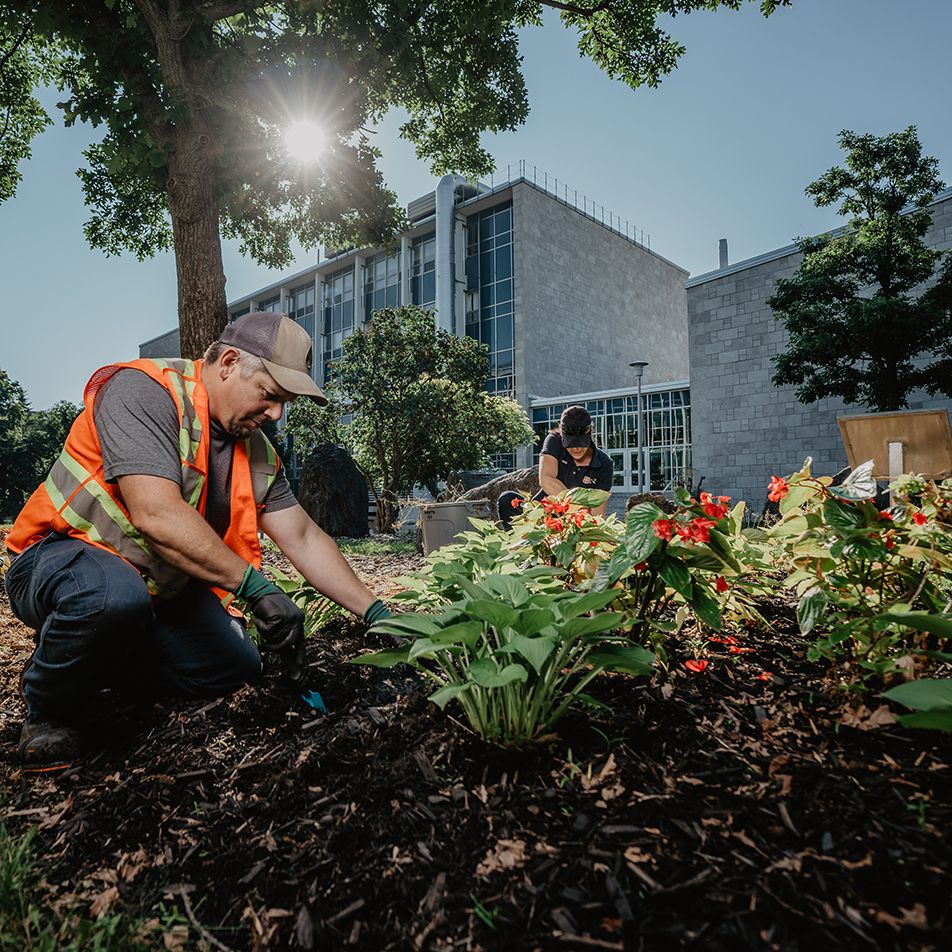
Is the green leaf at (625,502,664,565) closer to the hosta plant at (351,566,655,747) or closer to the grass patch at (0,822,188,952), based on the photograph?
the hosta plant at (351,566,655,747)

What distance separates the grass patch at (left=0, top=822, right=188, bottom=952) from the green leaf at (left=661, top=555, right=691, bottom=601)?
1.33 m

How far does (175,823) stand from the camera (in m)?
1.40

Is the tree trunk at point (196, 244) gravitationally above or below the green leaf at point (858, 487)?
above

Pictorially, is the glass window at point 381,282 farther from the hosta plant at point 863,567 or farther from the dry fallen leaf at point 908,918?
the dry fallen leaf at point 908,918

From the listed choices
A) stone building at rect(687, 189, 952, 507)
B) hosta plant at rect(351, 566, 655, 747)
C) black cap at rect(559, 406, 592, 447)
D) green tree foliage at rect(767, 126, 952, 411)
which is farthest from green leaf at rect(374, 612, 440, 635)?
stone building at rect(687, 189, 952, 507)

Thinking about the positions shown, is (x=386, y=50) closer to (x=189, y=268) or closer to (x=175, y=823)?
(x=189, y=268)

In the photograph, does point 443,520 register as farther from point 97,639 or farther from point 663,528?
point 663,528

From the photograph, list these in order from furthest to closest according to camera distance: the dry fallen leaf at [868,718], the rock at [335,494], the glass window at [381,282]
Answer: the glass window at [381,282] → the rock at [335,494] → the dry fallen leaf at [868,718]

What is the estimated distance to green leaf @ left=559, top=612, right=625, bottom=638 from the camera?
1.35m

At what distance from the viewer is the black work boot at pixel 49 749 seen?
179 centimetres

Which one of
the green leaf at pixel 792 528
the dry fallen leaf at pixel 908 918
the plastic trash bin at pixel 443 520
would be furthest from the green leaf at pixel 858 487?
the plastic trash bin at pixel 443 520

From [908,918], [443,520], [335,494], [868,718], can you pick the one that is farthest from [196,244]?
[335,494]

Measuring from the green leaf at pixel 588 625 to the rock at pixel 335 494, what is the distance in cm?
1233

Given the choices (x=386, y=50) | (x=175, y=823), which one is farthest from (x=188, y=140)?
(x=175, y=823)
